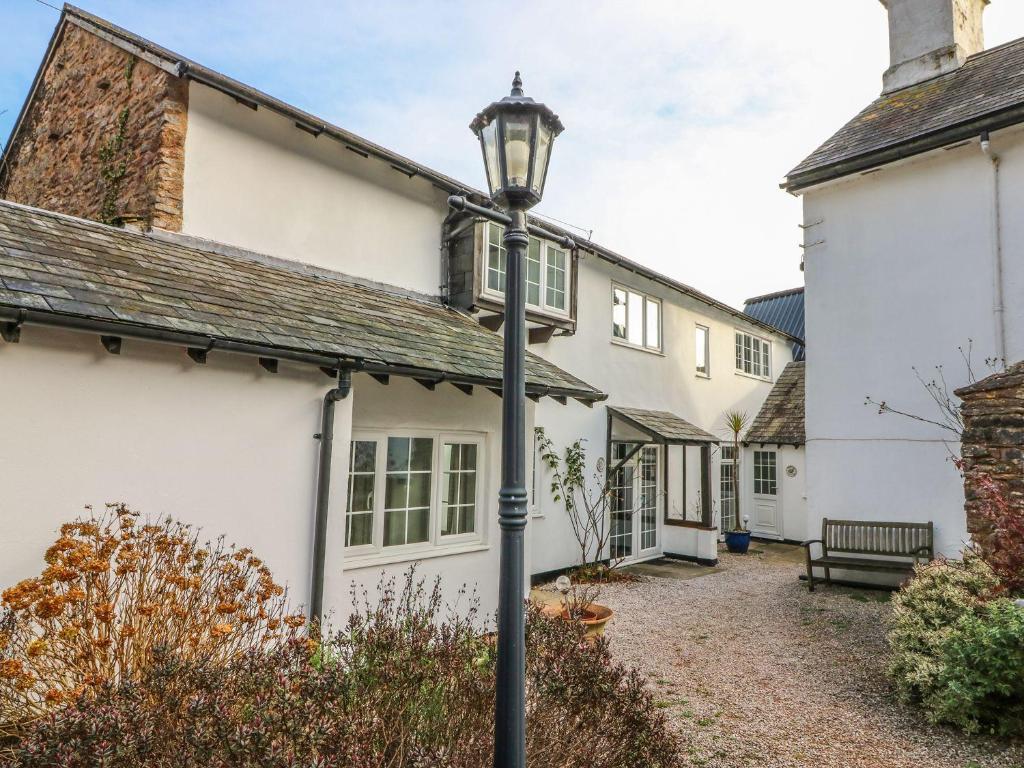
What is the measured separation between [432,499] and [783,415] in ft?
46.2

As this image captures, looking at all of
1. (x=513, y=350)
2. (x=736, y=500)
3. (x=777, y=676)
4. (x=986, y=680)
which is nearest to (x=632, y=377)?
(x=736, y=500)

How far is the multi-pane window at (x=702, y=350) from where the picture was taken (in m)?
16.7

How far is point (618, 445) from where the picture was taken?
44.9 ft

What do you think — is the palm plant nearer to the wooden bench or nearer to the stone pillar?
the wooden bench

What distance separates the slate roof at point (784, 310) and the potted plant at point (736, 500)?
18.6 ft

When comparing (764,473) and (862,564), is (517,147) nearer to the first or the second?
(862,564)

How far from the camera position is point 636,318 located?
47.4ft

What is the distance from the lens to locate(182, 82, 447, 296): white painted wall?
7785mm

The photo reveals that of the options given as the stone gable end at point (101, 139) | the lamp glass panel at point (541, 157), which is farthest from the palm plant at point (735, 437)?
the lamp glass panel at point (541, 157)

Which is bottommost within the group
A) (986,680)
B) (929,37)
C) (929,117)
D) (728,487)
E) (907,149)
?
(986,680)

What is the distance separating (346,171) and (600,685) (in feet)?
26.4

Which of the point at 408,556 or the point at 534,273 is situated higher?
the point at 534,273

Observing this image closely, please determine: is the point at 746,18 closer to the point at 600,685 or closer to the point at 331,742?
the point at 600,685

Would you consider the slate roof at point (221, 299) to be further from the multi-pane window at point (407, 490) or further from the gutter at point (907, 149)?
the gutter at point (907, 149)
